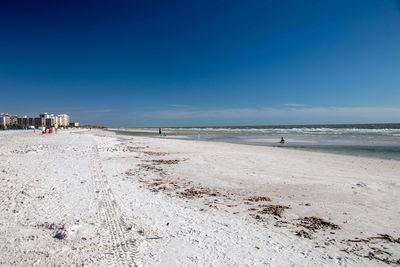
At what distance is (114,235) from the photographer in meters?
4.98

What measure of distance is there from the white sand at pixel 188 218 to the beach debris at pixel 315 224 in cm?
12

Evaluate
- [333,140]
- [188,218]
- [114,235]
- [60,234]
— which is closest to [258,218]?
[188,218]

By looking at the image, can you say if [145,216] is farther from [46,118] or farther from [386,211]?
[46,118]

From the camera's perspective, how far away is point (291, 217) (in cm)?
621

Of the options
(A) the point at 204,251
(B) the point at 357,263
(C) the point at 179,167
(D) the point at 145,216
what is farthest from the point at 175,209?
(C) the point at 179,167

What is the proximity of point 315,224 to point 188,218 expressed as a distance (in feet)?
8.25

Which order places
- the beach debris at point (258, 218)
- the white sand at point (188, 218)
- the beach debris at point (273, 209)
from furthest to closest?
the beach debris at point (273, 209) → the beach debris at point (258, 218) → the white sand at point (188, 218)

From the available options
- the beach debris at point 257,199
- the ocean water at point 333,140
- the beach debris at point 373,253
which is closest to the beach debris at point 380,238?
the beach debris at point 373,253

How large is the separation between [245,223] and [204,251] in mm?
1518

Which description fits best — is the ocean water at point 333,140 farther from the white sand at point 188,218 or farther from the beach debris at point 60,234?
the beach debris at point 60,234

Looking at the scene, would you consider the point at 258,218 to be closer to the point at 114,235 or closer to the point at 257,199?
the point at 257,199

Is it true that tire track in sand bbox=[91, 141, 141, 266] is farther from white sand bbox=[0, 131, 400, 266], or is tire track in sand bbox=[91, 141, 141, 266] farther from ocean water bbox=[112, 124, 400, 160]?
ocean water bbox=[112, 124, 400, 160]

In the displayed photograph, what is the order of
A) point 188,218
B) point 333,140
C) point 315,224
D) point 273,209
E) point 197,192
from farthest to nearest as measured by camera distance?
point 333,140
point 197,192
point 273,209
point 188,218
point 315,224

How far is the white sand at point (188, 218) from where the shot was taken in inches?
171
